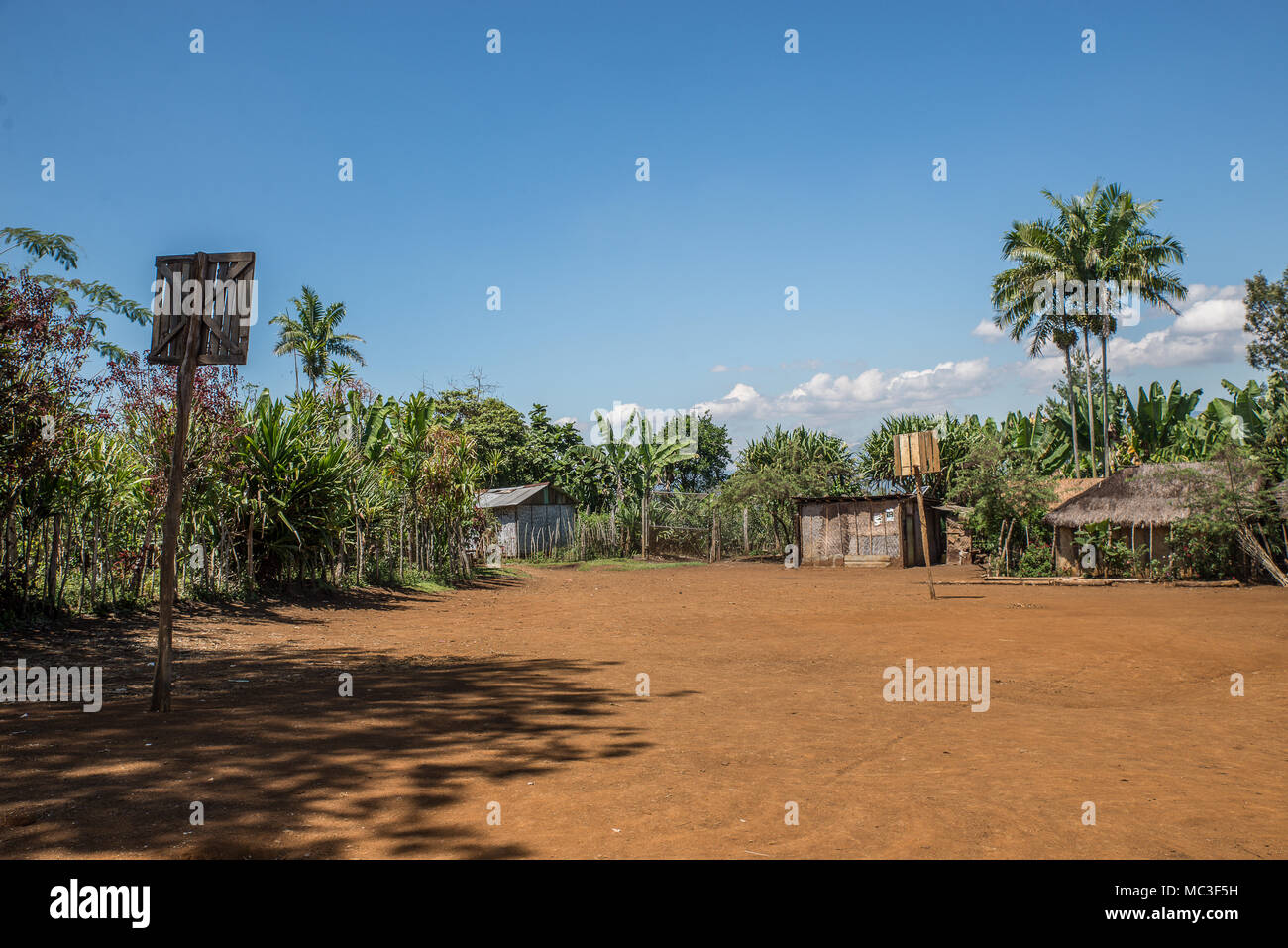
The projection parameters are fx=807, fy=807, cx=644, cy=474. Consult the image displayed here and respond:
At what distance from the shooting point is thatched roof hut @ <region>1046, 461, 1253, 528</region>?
21203 mm

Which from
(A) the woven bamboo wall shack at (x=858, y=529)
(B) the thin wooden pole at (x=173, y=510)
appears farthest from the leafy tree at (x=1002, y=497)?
(B) the thin wooden pole at (x=173, y=510)

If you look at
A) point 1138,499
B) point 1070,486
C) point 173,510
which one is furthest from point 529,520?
point 173,510

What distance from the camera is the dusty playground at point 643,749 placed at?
149 inches

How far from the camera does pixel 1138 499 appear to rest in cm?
2214

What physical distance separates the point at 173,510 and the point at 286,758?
2417mm

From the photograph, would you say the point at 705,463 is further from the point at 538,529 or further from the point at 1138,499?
the point at 1138,499

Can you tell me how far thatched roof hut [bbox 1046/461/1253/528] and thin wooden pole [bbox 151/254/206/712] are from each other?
2239 cm

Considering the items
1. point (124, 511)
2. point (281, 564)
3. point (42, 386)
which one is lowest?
point (281, 564)

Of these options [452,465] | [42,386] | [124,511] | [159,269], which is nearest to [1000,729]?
[159,269]

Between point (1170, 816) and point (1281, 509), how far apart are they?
66.0ft

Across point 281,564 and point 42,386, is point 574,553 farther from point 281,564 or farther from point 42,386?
point 42,386

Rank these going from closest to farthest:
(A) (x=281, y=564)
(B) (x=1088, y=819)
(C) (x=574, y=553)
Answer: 1. (B) (x=1088, y=819)
2. (A) (x=281, y=564)
3. (C) (x=574, y=553)

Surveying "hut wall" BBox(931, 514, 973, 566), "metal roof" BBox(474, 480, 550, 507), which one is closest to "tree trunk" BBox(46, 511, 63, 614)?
"metal roof" BBox(474, 480, 550, 507)
